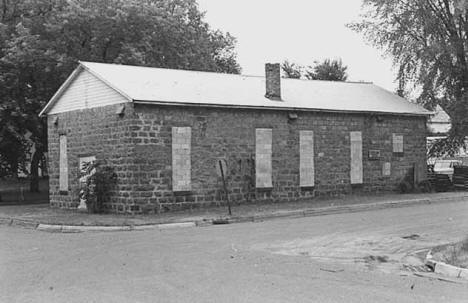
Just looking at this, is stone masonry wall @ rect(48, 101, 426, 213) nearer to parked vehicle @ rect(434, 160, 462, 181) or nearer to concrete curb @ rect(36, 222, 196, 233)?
concrete curb @ rect(36, 222, 196, 233)

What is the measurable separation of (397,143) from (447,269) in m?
19.2

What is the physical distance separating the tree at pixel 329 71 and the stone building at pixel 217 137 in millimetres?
31885

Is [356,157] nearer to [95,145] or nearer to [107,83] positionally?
[95,145]

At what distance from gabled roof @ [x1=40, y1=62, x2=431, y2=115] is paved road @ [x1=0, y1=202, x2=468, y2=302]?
621cm

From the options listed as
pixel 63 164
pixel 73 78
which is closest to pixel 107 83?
pixel 73 78

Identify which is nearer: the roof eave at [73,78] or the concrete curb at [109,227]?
the concrete curb at [109,227]

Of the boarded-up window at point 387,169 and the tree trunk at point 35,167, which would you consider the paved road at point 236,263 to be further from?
the tree trunk at point 35,167

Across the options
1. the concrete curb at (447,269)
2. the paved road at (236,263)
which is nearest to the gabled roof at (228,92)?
the paved road at (236,263)

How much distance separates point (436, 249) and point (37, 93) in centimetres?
2427

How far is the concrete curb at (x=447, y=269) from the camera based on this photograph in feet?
32.3

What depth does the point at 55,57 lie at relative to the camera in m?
30.7

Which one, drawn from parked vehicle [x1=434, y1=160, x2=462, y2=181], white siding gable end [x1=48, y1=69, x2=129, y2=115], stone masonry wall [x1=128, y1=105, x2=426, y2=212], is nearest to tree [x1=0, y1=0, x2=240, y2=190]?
white siding gable end [x1=48, y1=69, x2=129, y2=115]

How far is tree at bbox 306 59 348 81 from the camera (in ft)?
201

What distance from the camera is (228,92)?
81.5 ft
